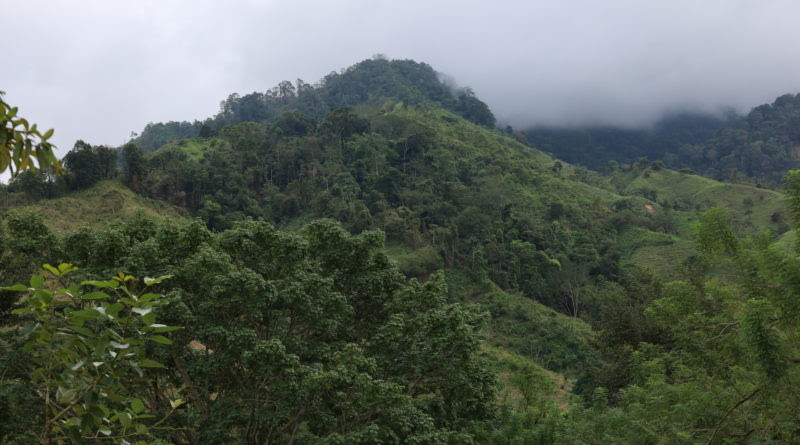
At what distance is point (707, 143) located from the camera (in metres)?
91.2

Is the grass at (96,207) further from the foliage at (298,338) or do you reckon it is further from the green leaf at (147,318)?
the green leaf at (147,318)

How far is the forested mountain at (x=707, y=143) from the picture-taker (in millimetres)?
78688

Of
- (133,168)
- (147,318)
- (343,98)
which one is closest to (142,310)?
(147,318)

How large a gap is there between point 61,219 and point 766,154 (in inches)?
3635

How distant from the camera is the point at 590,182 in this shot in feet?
206

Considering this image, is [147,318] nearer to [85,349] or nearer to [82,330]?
[82,330]

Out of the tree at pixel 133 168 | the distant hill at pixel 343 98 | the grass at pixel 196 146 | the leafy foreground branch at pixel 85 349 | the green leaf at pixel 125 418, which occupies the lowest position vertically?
the green leaf at pixel 125 418

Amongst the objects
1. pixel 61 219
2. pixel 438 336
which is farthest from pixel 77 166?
pixel 438 336

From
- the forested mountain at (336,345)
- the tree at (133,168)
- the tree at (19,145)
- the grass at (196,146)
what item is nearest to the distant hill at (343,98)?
the grass at (196,146)

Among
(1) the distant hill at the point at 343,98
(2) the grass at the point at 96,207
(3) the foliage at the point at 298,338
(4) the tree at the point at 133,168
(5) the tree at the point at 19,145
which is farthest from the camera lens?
(1) the distant hill at the point at 343,98

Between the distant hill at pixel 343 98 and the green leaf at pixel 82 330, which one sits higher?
the distant hill at pixel 343 98

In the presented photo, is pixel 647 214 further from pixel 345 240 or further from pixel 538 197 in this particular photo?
pixel 345 240

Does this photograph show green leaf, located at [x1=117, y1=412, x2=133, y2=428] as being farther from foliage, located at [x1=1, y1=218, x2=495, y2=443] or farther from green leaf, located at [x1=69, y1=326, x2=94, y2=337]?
foliage, located at [x1=1, y1=218, x2=495, y2=443]

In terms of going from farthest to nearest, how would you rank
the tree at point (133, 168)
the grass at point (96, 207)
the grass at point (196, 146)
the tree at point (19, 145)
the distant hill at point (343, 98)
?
the distant hill at point (343, 98), the grass at point (196, 146), the tree at point (133, 168), the grass at point (96, 207), the tree at point (19, 145)
